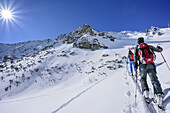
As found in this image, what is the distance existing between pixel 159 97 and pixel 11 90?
18858 millimetres

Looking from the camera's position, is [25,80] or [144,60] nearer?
[144,60]

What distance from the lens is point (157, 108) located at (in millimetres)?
1971

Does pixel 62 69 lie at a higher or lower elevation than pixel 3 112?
higher

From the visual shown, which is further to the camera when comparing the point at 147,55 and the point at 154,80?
the point at 147,55

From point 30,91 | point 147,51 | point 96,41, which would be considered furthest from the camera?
point 96,41

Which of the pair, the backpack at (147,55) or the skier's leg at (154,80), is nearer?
the skier's leg at (154,80)

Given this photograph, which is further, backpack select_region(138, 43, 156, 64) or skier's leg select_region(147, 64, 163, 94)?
backpack select_region(138, 43, 156, 64)

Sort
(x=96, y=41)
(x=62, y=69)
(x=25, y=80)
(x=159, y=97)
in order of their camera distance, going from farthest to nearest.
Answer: (x=96, y=41) < (x=62, y=69) < (x=25, y=80) < (x=159, y=97)

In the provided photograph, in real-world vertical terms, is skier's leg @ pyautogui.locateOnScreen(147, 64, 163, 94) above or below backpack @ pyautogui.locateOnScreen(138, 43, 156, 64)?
below

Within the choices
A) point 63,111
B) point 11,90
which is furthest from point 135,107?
point 11,90

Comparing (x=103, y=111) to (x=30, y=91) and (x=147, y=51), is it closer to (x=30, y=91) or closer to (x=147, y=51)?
(x=147, y=51)

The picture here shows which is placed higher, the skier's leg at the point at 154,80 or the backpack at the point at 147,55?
the backpack at the point at 147,55

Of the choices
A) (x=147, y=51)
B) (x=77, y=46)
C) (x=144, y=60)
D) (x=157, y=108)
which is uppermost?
(x=77, y=46)

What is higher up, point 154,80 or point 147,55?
point 147,55
